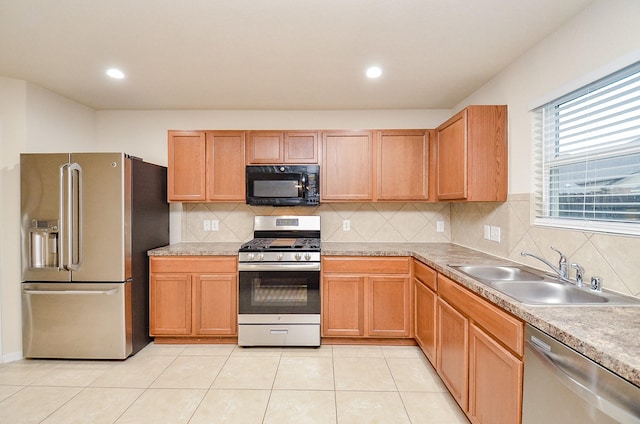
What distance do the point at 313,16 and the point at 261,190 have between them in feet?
5.57

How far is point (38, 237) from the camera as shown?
102 inches

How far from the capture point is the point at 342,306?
2.91 meters

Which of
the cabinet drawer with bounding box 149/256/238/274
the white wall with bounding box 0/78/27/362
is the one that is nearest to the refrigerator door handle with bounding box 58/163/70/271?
the white wall with bounding box 0/78/27/362

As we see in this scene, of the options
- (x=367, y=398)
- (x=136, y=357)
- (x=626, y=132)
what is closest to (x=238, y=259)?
(x=136, y=357)

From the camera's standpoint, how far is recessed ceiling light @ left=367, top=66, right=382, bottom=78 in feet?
8.15

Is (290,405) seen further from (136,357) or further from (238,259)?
(136,357)

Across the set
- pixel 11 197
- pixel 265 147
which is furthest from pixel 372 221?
pixel 11 197

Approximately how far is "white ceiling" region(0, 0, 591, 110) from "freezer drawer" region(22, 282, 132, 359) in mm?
1814

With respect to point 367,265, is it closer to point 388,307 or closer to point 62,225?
point 388,307

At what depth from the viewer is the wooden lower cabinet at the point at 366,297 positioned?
9.45 ft

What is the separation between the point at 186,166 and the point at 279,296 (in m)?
1.63

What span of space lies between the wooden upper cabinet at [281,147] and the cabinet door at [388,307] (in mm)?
1387

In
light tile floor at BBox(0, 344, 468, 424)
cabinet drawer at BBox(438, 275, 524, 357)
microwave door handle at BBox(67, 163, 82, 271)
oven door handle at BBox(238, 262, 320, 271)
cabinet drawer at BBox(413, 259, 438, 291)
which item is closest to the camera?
cabinet drawer at BBox(438, 275, 524, 357)

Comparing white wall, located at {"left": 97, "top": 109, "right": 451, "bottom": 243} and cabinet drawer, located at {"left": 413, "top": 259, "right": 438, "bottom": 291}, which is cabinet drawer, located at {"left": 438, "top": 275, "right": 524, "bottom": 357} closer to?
cabinet drawer, located at {"left": 413, "top": 259, "right": 438, "bottom": 291}
